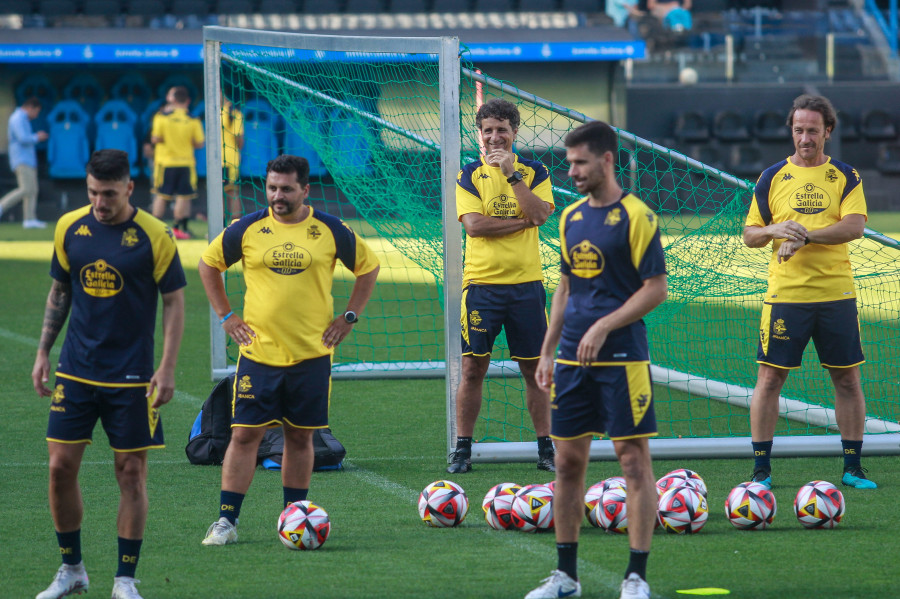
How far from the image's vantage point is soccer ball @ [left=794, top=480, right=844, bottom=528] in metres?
5.50

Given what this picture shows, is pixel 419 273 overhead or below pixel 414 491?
overhead

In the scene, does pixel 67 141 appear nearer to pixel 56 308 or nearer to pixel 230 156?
pixel 230 156

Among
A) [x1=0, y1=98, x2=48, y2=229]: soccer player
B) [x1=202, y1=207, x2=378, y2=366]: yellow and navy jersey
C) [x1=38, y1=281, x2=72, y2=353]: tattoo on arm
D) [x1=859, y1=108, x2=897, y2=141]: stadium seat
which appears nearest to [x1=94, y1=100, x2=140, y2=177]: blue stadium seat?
[x1=0, y1=98, x2=48, y2=229]: soccer player

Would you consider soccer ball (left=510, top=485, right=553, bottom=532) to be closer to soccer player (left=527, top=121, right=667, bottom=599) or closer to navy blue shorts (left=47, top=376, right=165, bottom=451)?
soccer player (left=527, top=121, right=667, bottom=599)

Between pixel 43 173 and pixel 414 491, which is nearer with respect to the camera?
pixel 414 491

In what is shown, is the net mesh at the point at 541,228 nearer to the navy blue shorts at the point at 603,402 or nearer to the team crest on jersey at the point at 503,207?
the team crest on jersey at the point at 503,207

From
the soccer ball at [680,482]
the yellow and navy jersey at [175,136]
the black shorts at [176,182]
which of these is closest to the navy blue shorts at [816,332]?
the soccer ball at [680,482]

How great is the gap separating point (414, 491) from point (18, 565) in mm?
2203

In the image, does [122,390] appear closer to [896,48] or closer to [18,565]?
[18,565]

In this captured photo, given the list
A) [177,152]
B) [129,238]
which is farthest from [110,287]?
[177,152]

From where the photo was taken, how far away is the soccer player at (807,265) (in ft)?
20.2

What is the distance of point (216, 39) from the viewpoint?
912 cm

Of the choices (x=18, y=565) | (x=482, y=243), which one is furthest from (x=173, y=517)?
(x=482, y=243)

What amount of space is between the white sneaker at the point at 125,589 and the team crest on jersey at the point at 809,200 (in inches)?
155
